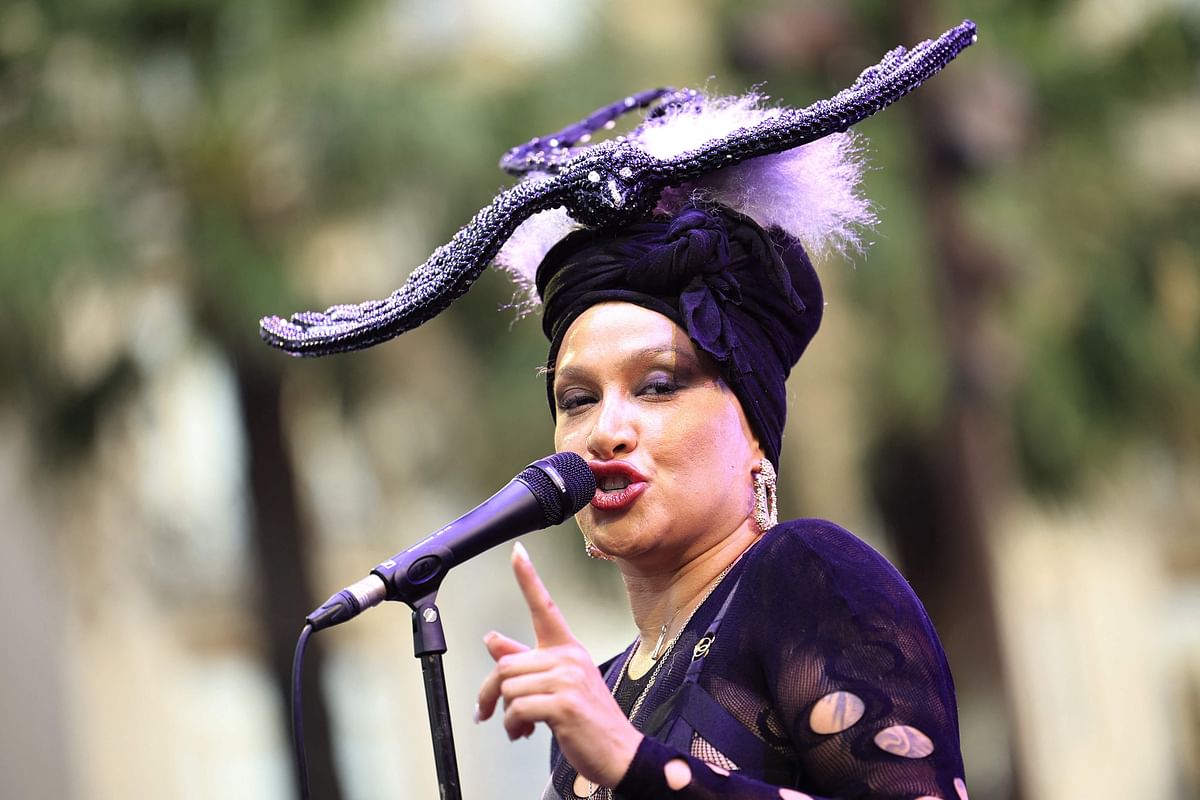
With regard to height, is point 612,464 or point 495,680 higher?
point 612,464

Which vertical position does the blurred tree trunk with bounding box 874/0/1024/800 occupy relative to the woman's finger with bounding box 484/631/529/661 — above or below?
above

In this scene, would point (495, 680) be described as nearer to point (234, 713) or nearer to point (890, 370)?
point (890, 370)

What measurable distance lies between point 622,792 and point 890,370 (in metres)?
9.36

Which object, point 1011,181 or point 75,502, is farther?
point 1011,181

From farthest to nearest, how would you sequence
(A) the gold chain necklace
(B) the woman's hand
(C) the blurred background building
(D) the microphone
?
(C) the blurred background building
(A) the gold chain necklace
(D) the microphone
(B) the woman's hand

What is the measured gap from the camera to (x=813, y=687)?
2.36 meters

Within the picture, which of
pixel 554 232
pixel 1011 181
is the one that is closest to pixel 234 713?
pixel 1011 181

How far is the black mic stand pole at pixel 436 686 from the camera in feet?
7.72

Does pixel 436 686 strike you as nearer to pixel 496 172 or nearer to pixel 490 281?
pixel 496 172

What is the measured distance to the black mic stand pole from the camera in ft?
7.72

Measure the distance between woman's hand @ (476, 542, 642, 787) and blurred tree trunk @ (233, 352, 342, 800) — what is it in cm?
770

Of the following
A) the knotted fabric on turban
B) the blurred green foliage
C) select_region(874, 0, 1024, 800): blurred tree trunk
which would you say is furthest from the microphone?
the blurred green foliage

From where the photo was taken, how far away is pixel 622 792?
223cm

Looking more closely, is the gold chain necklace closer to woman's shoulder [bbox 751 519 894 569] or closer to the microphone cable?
woman's shoulder [bbox 751 519 894 569]
